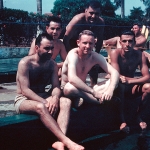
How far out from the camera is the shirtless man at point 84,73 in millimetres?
3826

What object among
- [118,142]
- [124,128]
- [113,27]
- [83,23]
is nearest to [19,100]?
[118,142]

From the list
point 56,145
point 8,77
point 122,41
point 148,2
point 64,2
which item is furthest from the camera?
point 148,2

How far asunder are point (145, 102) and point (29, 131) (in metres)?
1.99

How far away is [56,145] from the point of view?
328 centimetres

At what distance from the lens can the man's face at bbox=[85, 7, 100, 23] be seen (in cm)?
530

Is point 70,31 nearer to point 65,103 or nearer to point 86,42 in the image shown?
point 86,42

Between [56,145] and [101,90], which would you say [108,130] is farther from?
[56,145]

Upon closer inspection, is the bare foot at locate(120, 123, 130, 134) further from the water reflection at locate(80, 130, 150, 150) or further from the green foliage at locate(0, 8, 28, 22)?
the green foliage at locate(0, 8, 28, 22)

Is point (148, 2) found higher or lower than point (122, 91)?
higher

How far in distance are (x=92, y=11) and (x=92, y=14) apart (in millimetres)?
64

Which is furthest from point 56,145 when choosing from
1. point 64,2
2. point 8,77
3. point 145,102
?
point 64,2

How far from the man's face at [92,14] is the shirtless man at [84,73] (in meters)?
1.38

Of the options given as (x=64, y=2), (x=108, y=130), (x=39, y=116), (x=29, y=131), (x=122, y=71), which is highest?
(x=64, y=2)

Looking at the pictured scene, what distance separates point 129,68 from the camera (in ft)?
15.5
